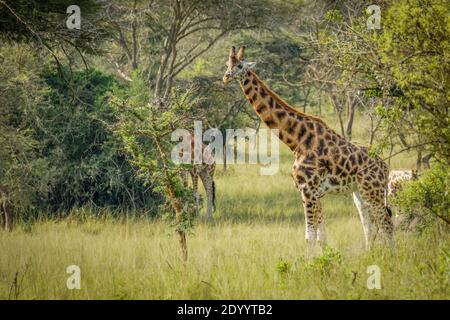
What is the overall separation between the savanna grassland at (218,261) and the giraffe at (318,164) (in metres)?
0.44

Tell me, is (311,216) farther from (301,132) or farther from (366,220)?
(301,132)

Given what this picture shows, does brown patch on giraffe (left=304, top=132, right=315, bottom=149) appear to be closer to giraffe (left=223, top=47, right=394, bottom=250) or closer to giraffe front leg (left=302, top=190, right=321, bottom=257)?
giraffe (left=223, top=47, right=394, bottom=250)

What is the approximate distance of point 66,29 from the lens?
8008 millimetres

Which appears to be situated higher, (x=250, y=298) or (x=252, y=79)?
(x=252, y=79)

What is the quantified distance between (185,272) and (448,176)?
2.74 metres

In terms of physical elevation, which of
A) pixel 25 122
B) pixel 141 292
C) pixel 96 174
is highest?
pixel 25 122

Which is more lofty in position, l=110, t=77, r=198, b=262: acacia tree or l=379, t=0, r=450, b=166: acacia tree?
l=379, t=0, r=450, b=166: acacia tree

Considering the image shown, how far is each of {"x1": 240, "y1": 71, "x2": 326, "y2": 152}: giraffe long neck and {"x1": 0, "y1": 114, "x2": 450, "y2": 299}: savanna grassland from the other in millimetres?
1380

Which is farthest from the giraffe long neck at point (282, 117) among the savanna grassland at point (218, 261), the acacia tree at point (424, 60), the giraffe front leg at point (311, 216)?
the acacia tree at point (424, 60)

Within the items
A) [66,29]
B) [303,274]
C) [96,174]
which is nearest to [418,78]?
[303,274]

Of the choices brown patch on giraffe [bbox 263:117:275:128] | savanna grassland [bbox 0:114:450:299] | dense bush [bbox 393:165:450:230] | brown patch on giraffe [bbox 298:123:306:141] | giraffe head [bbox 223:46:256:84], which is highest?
giraffe head [bbox 223:46:256:84]

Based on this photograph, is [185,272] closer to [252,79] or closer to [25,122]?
[252,79]

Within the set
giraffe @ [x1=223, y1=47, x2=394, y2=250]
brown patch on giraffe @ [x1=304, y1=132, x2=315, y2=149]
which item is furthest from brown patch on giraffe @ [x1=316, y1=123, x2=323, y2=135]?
brown patch on giraffe @ [x1=304, y1=132, x2=315, y2=149]

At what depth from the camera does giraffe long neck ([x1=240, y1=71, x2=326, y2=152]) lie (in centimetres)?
860
